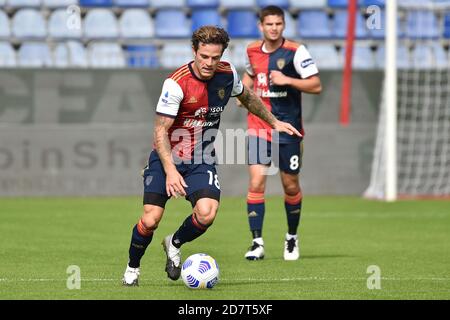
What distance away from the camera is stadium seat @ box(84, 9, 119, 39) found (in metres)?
19.3

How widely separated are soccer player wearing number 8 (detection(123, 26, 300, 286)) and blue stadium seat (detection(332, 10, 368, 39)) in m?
12.3

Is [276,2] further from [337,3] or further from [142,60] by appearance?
[142,60]

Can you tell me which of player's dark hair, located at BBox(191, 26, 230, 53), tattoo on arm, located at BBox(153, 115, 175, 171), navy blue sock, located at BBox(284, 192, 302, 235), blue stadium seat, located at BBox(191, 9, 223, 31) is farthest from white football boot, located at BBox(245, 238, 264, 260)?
blue stadium seat, located at BBox(191, 9, 223, 31)

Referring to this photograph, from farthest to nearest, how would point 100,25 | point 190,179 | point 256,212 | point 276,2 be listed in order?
1. point 276,2
2. point 100,25
3. point 256,212
4. point 190,179

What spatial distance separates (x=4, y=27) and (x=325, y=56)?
19.2 feet

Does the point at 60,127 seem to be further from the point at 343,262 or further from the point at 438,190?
the point at 343,262

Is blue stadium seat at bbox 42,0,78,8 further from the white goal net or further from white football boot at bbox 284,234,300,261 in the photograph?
white football boot at bbox 284,234,300,261

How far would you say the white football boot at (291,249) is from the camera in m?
10.0

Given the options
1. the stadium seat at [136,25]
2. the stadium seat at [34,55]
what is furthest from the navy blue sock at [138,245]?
the stadium seat at [136,25]

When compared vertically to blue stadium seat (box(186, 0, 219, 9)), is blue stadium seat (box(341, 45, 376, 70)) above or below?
below

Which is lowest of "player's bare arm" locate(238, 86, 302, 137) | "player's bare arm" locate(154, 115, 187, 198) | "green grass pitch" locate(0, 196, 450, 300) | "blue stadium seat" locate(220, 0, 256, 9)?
"green grass pitch" locate(0, 196, 450, 300)

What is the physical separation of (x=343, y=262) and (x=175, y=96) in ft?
9.59

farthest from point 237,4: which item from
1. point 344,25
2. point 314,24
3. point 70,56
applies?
point 70,56

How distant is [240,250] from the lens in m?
10.8
